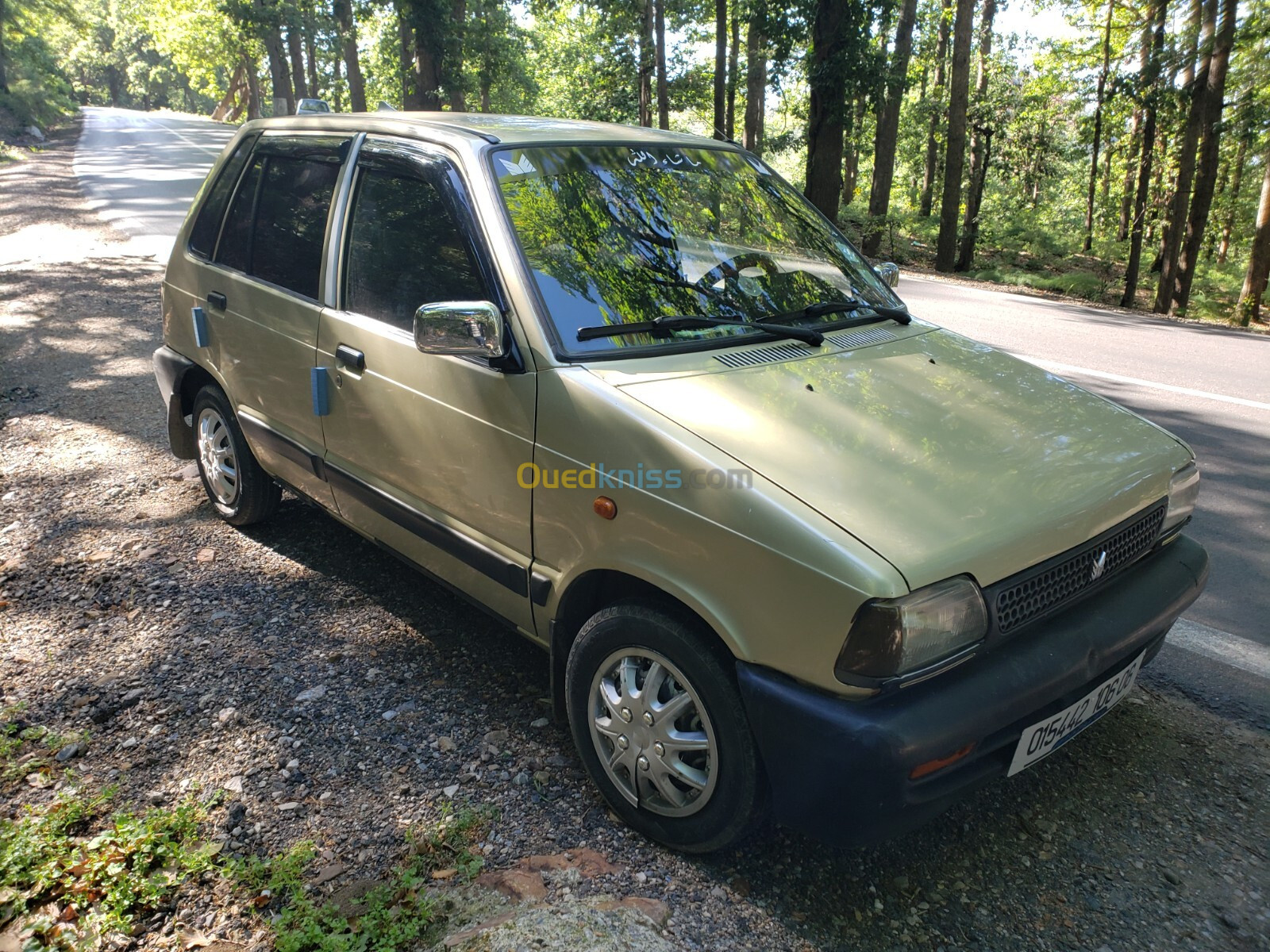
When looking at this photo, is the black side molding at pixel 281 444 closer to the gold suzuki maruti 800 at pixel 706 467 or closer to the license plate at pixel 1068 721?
the gold suzuki maruti 800 at pixel 706 467

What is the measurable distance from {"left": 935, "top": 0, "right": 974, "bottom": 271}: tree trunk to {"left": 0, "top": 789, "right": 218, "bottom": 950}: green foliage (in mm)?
18618

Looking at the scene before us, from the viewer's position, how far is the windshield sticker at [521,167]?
3.05m

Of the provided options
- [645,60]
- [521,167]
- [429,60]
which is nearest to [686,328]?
[521,167]

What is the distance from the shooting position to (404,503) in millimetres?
3301

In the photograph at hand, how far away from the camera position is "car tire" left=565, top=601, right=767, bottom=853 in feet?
7.53

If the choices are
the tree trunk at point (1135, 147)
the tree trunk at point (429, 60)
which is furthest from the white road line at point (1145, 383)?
the tree trunk at point (429, 60)

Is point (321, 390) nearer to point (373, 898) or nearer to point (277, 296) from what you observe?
point (277, 296)

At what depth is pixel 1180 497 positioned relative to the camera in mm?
2834

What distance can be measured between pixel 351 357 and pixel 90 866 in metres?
1.82

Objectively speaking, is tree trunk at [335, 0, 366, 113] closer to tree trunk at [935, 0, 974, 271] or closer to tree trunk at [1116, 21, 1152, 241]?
tree trunk at [935, 0, 974, 271]

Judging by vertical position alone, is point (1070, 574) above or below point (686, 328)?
below

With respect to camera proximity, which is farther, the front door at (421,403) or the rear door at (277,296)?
the rear door at (277,296)

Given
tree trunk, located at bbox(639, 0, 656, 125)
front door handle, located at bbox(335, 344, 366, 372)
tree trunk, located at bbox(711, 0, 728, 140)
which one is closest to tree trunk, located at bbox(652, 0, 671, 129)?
tree trunk, located at bbox(639, 0, 656, 125)

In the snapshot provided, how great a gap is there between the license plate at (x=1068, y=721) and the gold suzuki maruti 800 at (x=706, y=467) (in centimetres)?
1
